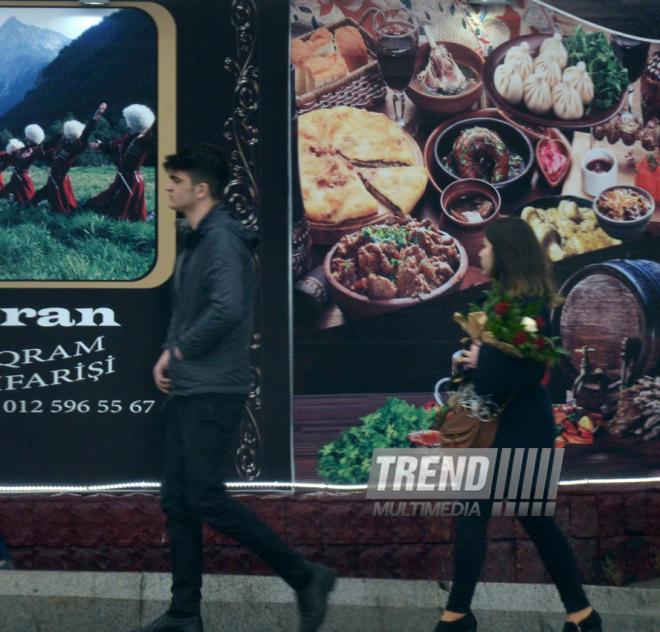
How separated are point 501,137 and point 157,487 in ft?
8.26

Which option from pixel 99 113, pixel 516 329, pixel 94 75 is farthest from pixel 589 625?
pixel 94 75

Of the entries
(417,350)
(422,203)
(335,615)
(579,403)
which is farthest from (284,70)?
(335,615)

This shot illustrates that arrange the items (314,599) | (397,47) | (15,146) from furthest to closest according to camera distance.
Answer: (397,47), (15,146), (314,599)

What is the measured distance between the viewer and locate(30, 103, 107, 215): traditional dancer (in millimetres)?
4438

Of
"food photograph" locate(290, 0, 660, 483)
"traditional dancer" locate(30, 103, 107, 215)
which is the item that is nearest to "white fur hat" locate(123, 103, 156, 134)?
"traditional dancer" locate(30, 103, 107, 215)

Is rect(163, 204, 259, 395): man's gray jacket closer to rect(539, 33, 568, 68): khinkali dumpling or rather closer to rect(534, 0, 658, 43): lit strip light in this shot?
rect(539, 33, 568, 68): khinkali dumpling

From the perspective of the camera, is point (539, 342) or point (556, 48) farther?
point (556, 48)

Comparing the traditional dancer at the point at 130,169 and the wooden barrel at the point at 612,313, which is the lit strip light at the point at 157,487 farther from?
the traditional dancer at the point at 130,169

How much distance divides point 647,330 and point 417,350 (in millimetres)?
1220

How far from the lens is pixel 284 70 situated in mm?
4504

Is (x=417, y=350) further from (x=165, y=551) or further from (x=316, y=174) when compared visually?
(x=165, y=551)

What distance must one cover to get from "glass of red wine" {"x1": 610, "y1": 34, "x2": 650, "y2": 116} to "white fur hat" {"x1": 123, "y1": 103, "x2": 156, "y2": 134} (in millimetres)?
2405

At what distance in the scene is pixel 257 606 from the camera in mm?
3773

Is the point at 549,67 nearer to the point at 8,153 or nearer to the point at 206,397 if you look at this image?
the point at 206,397
